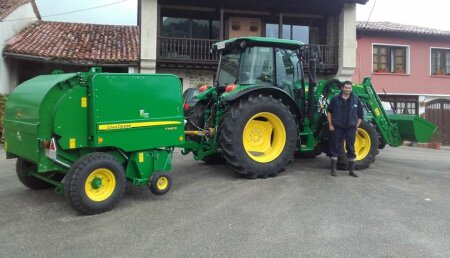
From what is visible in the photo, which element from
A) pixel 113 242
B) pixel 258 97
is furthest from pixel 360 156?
pixel 113 242

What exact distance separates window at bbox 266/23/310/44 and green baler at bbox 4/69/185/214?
41.8ft

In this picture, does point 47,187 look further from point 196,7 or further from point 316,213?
point 196,7

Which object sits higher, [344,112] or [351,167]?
[344,112]

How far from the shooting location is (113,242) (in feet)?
12.9

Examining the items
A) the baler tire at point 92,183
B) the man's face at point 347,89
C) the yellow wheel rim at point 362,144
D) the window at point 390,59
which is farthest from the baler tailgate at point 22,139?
the window at point 390,59

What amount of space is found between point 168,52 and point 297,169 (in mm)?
10003

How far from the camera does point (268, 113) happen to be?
6.54 m

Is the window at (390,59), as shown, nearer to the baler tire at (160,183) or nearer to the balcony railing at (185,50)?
the balcony railing at (185,50)

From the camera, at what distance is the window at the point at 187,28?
664 inches

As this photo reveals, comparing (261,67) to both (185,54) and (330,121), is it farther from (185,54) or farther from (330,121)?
(185,54)

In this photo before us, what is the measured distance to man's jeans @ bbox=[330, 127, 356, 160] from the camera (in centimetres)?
694

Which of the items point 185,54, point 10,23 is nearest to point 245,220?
point 185,54

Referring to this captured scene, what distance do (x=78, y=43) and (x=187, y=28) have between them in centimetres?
425

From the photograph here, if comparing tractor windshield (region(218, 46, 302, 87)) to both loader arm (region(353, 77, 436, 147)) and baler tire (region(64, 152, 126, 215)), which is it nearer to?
loader arm (region(353, 77, 436, 147))
